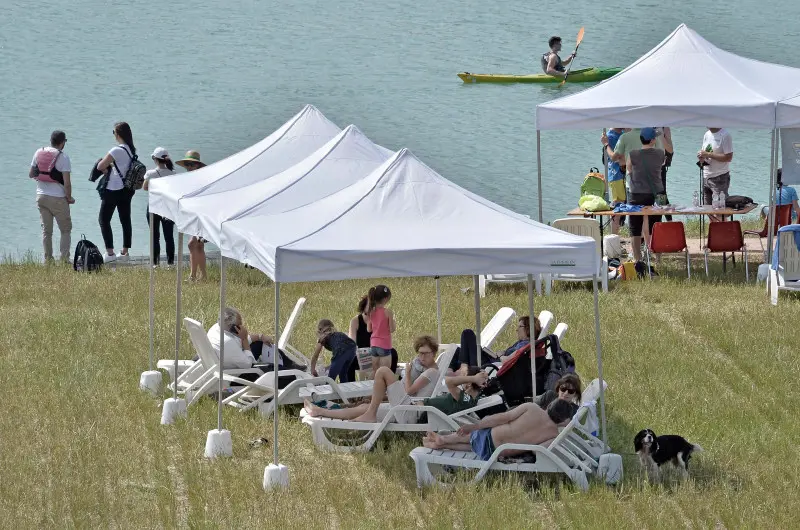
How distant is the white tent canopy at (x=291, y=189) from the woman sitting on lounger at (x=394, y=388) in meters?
1.57

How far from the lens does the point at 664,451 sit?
9125 millimetres

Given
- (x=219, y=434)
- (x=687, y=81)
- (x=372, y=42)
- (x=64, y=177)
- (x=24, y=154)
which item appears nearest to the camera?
(x=219, y=434)

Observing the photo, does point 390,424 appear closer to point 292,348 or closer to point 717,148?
point 292,348

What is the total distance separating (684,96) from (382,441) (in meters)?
8.07

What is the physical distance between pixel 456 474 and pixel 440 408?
106 centimetres

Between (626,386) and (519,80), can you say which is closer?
(626,386)

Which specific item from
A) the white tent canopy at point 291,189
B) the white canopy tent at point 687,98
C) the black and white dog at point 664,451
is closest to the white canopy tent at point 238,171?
the white tent canopy at point 291,189

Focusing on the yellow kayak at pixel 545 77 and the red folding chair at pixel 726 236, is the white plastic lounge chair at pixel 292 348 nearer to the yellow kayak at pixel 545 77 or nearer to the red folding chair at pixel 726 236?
the red folding chair at pixel 726 236

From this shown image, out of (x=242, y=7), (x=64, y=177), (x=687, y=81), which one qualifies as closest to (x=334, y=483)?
(x=687, y=81)

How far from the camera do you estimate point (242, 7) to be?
197 feet

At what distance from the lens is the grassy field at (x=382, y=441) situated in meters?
8.48

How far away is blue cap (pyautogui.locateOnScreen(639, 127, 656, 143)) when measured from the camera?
17.6 metres

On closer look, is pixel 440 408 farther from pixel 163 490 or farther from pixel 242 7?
pixel 242 7

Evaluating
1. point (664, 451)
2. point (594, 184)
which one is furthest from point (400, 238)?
point (594, 184)
